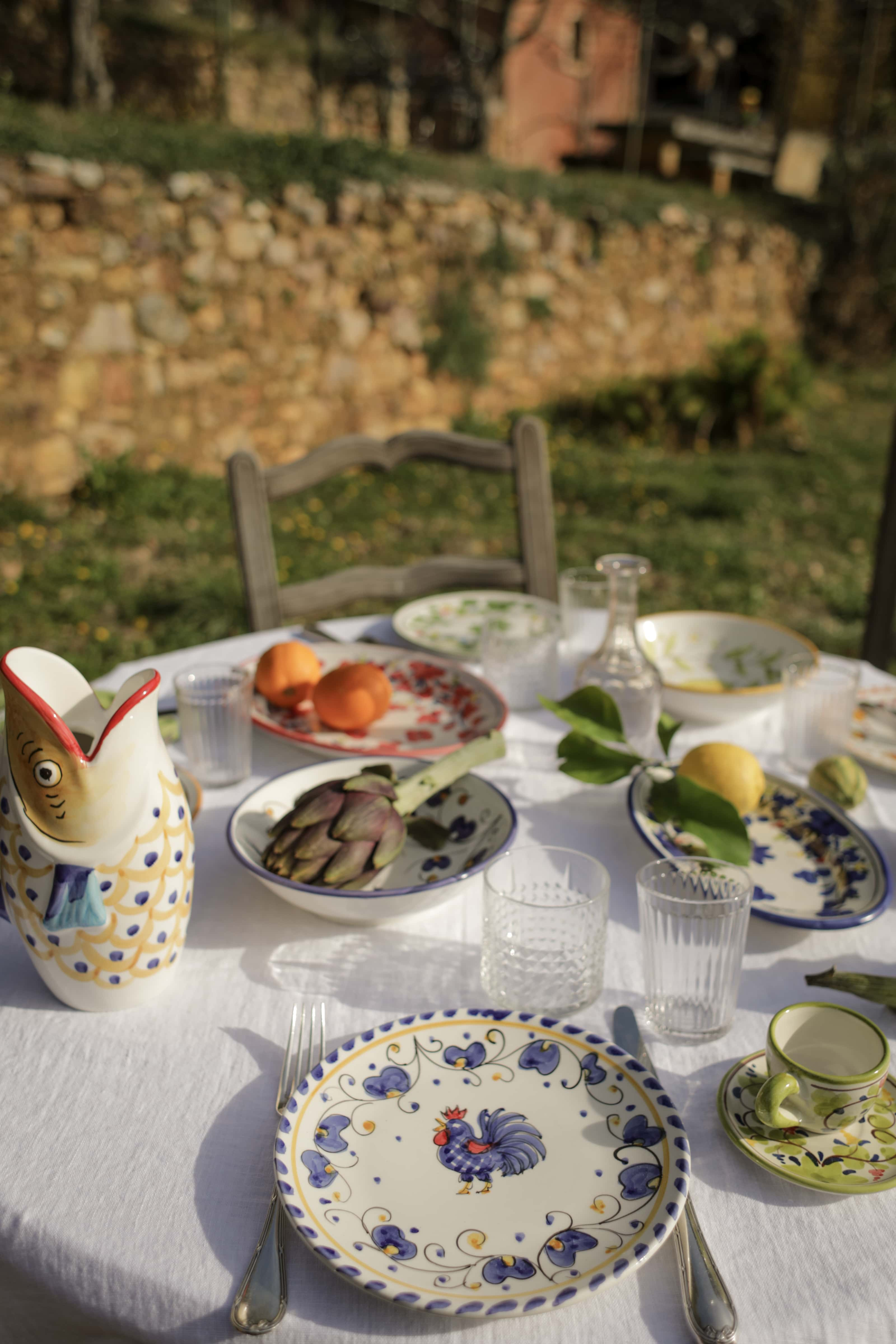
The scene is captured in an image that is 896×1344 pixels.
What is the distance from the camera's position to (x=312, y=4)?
30.4 feet

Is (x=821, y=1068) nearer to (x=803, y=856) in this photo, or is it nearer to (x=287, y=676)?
(x=803, y=856)

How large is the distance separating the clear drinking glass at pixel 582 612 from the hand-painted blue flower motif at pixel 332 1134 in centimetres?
101

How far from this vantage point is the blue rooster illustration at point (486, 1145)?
726 mm

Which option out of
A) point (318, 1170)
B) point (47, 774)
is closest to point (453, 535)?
point (47, 774)

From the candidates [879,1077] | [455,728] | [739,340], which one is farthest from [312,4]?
[879,1077]

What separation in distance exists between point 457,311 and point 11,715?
5.17 meters

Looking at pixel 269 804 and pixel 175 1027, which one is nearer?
pixel 175 1027

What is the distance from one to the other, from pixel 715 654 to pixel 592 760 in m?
0.59

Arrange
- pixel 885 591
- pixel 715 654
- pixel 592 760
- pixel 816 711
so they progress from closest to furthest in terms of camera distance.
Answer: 1. pixel 592 760
2. pixel 816 711
3. pixel 715 654
4. pixel 885 591

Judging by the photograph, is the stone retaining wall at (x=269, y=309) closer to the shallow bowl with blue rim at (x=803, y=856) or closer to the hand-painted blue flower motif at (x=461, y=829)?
the hand-painted blue flower motif at (x=461, y=829)

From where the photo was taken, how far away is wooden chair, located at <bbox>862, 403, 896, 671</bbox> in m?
2.30

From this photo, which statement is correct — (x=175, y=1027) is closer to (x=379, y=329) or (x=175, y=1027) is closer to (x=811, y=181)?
(x=379, y=329)

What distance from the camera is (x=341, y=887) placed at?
3.24 feet

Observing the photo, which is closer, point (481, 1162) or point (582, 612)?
point (481, 1162)
